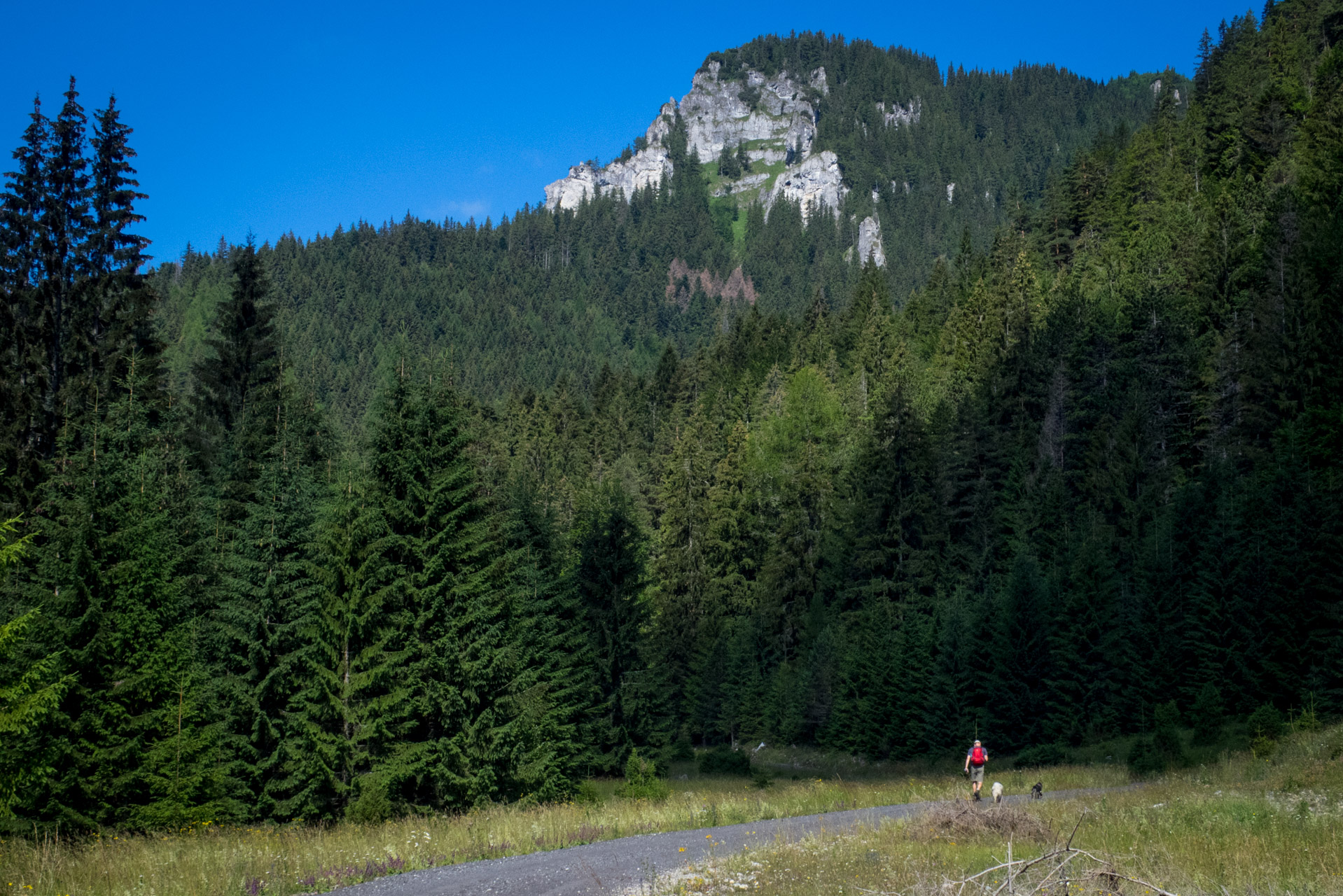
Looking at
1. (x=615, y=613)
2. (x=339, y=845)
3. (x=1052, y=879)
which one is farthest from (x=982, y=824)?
(x=615, y=613)

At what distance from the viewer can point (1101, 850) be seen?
11875mm

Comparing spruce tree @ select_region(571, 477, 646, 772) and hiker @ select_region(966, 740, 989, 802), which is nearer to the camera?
hiker @ select_region(966, 740, 989, 802)

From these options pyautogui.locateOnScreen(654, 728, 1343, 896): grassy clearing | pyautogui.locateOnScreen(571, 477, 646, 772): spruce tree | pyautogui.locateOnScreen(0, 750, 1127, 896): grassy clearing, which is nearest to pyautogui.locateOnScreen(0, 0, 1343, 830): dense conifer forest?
pyautogui.locateOnScreen(571, 477, 646, 772): spruce tree

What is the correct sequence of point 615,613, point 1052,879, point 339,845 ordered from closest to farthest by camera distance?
point 1052,879
point 339,845
point 615,613

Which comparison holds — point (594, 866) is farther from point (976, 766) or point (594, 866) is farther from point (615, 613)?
point (615, 613)

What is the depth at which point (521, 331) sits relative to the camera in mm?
182375

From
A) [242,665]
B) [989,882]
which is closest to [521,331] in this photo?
[242,665]

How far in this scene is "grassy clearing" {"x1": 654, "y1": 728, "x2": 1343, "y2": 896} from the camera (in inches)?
368

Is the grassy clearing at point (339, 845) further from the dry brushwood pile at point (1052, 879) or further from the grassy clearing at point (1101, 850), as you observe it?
the dry brushwood pile at point (1052, 879)

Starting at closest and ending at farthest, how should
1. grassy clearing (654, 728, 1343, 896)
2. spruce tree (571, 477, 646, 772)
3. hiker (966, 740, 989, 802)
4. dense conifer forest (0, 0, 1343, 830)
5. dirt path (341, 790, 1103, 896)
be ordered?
1. grassy clearing (654, 728, 1343, 896)
2. dirt path (341, 790, 1103, 896)
3. hiker (966, 740, 989, 802)
4. dense conifer forest (0, 0, 1343, 830)
5. spruce tree (571, 477, 646, 772)

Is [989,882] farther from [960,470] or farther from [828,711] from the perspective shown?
[960,470]

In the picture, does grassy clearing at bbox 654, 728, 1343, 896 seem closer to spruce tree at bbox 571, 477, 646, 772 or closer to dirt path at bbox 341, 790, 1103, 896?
dirt path at bbox 341, 790, 1103, 896

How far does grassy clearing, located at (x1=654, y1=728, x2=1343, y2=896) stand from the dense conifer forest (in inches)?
377

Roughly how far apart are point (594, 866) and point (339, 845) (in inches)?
165
